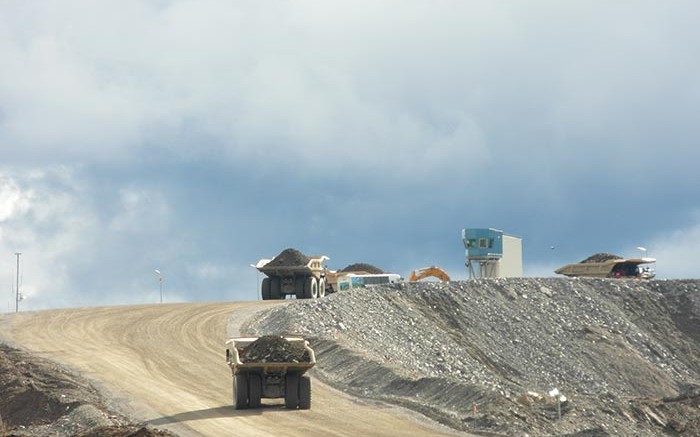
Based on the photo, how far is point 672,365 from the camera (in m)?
59.2

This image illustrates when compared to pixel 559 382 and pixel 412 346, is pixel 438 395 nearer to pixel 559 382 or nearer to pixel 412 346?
pixel 412 346

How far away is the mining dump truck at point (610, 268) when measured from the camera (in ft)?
248

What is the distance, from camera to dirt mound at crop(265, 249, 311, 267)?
65875mm

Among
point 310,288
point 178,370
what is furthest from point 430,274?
point 178,370

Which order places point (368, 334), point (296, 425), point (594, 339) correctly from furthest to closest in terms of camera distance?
point (594, 339) → point (368, 334) → point (296, 425)

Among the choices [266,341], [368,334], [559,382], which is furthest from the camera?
[559,382]

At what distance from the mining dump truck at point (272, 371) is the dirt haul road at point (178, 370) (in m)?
0.47

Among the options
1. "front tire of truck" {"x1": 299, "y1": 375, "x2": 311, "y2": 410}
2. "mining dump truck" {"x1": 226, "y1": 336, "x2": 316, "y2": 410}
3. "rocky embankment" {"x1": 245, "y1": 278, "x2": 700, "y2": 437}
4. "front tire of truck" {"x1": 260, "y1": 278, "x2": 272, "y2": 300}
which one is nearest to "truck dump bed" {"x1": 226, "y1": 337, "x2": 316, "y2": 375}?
"mining dump truck" {"x1": 226, "y1": 336, "x2": 316, "y2": 410}

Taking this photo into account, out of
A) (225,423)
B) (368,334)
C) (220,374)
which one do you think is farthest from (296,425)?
(368,334)

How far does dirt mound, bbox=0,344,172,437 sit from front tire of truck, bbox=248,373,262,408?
11.7 feet

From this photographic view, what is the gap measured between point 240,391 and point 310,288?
34.6 m

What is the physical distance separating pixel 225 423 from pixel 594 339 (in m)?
33.0

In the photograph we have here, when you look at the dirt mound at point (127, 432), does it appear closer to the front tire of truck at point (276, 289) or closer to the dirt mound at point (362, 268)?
the front tire of truck at point (276, 289)

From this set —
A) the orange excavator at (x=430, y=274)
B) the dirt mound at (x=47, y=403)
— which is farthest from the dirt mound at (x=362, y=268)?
the dirt mound at (x=47, y=403)
